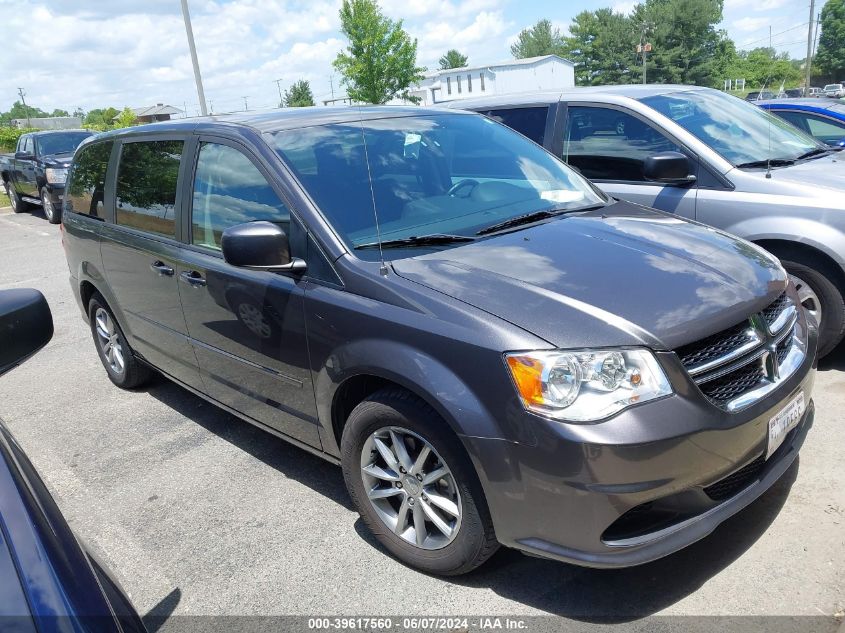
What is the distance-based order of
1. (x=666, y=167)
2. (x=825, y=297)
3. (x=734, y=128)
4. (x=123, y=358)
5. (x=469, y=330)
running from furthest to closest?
(x=734, y=128)
(x=123, y=358)
(x=666, y=167)
(x=825, y=297)
(x=469, y=330)

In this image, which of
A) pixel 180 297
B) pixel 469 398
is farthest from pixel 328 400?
pixel 180 297

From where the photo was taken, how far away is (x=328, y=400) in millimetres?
2965

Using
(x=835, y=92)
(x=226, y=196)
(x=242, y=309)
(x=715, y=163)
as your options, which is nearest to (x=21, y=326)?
(x=242, y=309)

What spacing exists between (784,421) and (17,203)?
1825cm

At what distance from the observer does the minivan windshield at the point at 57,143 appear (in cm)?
1477

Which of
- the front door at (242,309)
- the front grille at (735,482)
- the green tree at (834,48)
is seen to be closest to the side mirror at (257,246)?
the front door at (242,309)

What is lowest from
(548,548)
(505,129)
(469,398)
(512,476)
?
(548,548)

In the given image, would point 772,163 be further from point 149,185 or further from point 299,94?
point 299,94

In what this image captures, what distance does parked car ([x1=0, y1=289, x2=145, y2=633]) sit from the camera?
126 centimetres

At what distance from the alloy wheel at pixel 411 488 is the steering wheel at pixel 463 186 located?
1310 mm

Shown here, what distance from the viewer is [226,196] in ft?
11.6

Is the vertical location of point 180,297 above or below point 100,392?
above

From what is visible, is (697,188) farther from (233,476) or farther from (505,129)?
(233,476)

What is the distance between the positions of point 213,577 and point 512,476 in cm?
144
